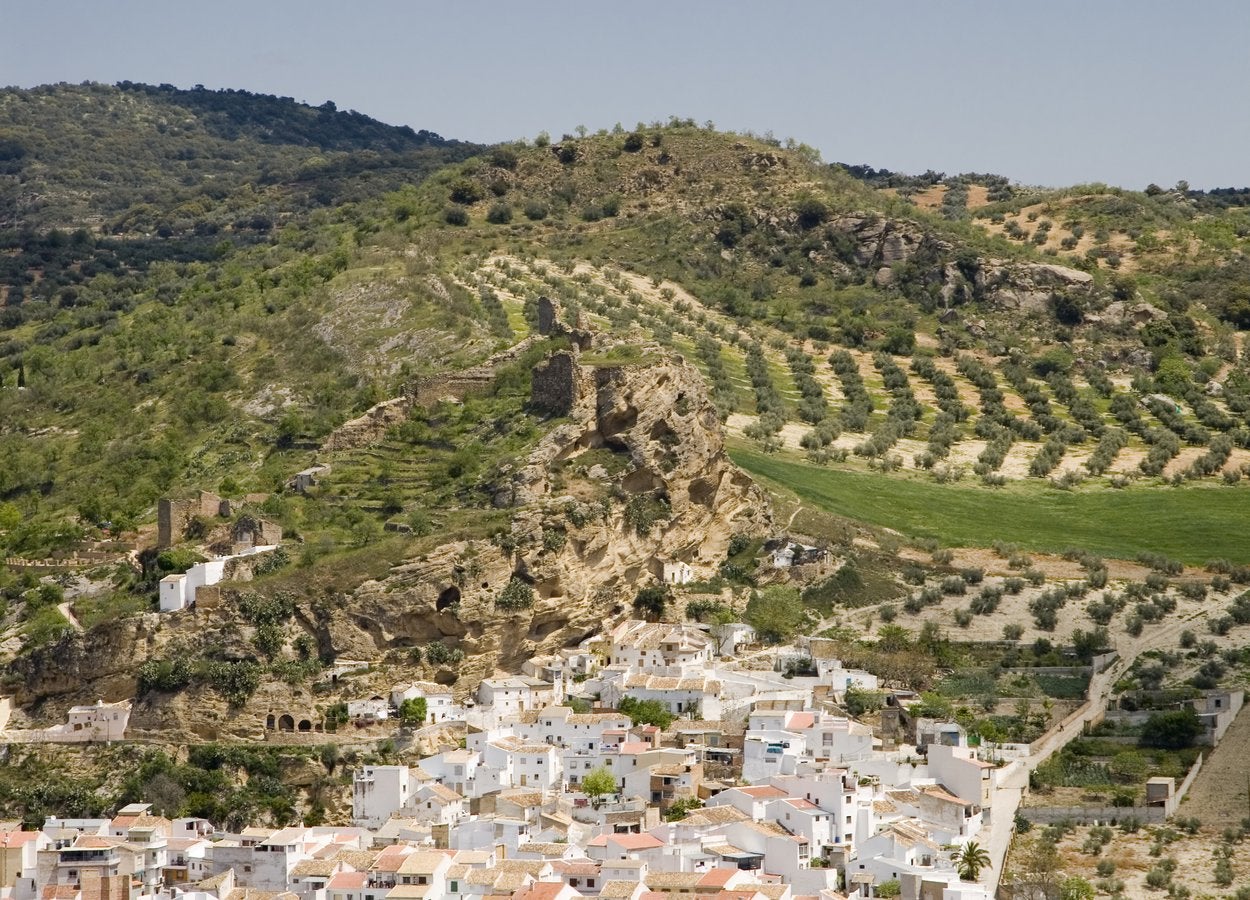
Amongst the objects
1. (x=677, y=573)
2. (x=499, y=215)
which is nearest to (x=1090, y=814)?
(x=677, y=573)

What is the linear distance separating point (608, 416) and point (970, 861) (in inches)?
797

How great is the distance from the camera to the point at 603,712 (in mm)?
57812

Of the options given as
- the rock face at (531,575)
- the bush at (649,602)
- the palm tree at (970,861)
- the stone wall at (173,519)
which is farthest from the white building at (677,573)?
the palm tree at (970,861)

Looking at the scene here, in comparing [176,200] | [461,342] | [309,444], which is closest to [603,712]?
[309,444]

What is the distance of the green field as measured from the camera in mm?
77812

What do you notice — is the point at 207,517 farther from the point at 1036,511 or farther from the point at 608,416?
the point at 1036,511

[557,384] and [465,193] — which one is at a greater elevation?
[465,193]

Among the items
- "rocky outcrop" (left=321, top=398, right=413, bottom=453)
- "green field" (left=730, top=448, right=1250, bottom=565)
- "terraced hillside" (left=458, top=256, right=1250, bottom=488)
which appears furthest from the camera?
"terraced hillside" (left=458, top=256, right=1250, bottom=488)

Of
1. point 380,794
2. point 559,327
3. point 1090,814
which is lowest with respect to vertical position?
point 1090,814

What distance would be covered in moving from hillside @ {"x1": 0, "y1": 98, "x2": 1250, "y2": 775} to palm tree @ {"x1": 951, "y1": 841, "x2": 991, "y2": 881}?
1393cm

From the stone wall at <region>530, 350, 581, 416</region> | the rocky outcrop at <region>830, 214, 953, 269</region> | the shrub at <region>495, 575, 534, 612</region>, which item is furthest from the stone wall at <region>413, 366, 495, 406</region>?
the rocky outcrop at <region>830, 214, 953, 269</region>

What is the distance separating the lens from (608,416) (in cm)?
6662

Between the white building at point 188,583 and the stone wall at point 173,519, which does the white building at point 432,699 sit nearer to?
the white building at point 188,583

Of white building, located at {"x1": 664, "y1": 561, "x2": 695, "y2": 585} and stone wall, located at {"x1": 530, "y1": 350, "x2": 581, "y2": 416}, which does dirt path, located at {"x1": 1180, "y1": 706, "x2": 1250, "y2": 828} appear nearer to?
white building, located at {"x1": 664, "y1": 561, "x2": 695, "y2": 585}
